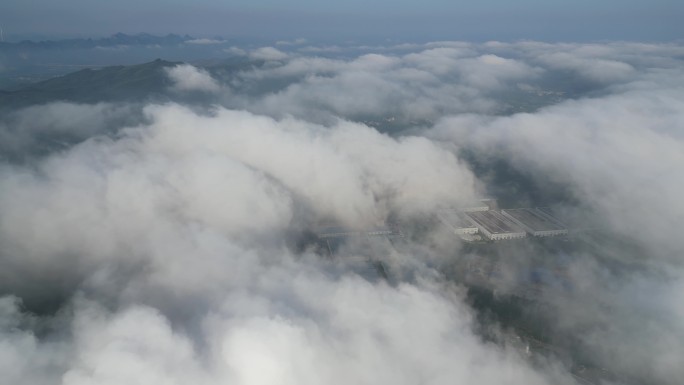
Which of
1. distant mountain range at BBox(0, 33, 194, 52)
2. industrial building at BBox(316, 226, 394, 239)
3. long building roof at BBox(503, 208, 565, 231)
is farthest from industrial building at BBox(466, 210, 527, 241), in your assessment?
distant mountain range at BBox(0, 33, 194, 52)

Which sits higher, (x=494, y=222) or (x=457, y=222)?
(x=457, y=222)

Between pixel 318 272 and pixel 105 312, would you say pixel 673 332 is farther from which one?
pixel 105 312

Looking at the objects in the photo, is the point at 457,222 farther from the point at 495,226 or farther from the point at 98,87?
the point at 98,87

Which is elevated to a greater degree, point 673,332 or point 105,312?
point 105,312

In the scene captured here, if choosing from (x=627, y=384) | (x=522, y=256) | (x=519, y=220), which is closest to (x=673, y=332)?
(x=627, y=384)

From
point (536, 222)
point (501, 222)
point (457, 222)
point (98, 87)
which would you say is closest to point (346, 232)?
point (457, 222)

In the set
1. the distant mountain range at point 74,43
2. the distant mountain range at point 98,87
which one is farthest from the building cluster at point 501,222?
the distant mountain range at point 74,43
